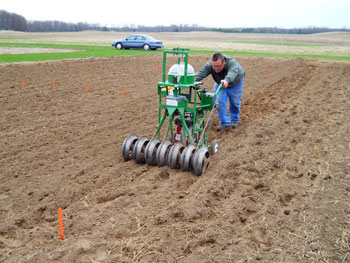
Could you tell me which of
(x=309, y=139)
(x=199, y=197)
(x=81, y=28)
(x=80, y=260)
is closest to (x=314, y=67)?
(x=309, y=139)

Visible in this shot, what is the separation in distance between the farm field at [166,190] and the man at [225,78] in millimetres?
375

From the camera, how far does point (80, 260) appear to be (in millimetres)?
3621

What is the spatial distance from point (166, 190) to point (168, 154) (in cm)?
83

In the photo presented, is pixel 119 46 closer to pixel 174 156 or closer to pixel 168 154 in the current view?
pixel 168 154

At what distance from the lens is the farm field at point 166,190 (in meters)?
3.86

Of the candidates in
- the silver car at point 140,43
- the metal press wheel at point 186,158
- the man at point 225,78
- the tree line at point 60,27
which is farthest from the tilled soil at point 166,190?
the tree line at point 60,27

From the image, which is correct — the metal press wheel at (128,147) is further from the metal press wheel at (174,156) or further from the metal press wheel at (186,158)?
the metal press wheel at (186,158)

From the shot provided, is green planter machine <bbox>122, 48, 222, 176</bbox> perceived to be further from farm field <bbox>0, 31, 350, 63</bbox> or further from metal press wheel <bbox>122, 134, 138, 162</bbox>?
farm field <bbox>0, 31, 350, 63</bbox>

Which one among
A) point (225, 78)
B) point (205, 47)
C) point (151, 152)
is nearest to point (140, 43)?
point (205, 47)

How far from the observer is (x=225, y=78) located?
6754 mm

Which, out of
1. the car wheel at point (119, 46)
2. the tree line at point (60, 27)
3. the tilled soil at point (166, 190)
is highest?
the tree line at point (60, 27)

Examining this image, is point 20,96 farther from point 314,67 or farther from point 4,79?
point 314,67

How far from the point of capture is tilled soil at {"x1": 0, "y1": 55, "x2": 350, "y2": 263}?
12.7 feet

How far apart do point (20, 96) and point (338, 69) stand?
15792mm
